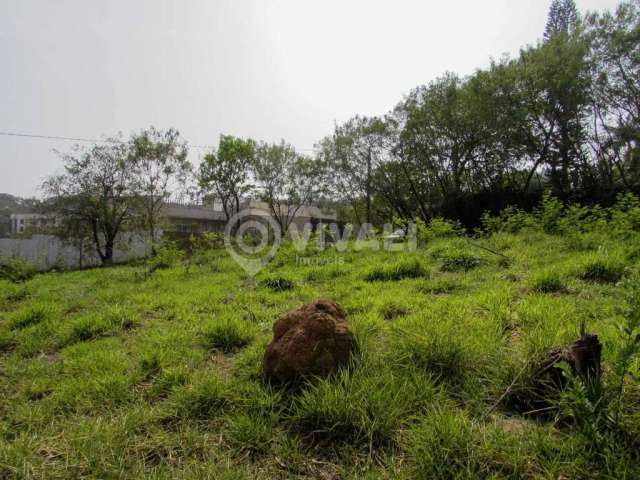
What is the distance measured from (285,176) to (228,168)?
3929 mm

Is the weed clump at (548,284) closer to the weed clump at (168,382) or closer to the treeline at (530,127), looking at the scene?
the weed clump at (168,382)

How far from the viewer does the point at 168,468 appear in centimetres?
123

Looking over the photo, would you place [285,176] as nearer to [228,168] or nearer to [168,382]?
[228,168]

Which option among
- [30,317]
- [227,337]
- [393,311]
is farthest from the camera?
[30,317]

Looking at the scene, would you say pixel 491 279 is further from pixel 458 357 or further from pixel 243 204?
pixel 243 204

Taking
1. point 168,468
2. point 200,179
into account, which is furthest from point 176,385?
point 200,179

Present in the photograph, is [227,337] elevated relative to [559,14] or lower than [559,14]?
lower

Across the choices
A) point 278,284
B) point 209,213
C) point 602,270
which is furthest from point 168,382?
point 209,213

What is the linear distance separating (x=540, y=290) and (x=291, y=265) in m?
3.96

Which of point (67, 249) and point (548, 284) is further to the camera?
point (67, 249)

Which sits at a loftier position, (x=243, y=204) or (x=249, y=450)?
(x=243, y=204)

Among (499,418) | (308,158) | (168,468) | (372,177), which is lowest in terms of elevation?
(168,468)

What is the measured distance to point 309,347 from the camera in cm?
170

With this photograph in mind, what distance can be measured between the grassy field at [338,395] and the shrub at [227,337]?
13 millimetres
